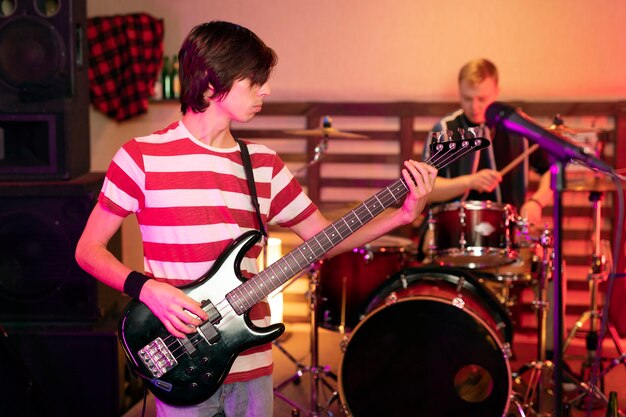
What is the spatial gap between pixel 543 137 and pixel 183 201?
1001 millimetres

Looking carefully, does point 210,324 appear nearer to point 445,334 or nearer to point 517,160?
point 445,334

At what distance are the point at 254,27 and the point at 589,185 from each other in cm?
280

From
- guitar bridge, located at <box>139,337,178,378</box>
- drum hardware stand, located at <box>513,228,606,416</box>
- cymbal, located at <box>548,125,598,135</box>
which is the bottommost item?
drum hardware stand, located at <box>513,228,606,416</box>

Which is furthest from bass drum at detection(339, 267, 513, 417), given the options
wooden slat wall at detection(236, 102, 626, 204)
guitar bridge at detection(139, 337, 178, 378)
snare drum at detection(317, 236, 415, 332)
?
wooden slat wall at detection(236, 102, 626, 204)

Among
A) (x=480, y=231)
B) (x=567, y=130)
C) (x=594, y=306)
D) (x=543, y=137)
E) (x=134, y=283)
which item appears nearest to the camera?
(x=543, y=137)

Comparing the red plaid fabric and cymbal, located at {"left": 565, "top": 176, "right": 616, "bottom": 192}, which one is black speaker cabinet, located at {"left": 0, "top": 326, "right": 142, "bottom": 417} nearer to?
the red plaid fabric

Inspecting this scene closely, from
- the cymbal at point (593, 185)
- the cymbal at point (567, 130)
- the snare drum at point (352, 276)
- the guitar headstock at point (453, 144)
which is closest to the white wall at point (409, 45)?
the cymbal at point (567, 130)

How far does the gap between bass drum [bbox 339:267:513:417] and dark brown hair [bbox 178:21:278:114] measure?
1.60m

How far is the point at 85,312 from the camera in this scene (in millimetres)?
4188

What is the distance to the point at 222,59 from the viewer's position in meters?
2.39

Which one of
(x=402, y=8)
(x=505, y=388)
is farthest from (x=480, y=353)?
(x=402, y=8)

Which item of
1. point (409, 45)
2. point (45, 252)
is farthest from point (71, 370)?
point (409, 45)

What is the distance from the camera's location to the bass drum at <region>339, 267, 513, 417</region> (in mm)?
3660

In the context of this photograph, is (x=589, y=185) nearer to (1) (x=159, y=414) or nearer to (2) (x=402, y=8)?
(2) (x=402, y=8)
